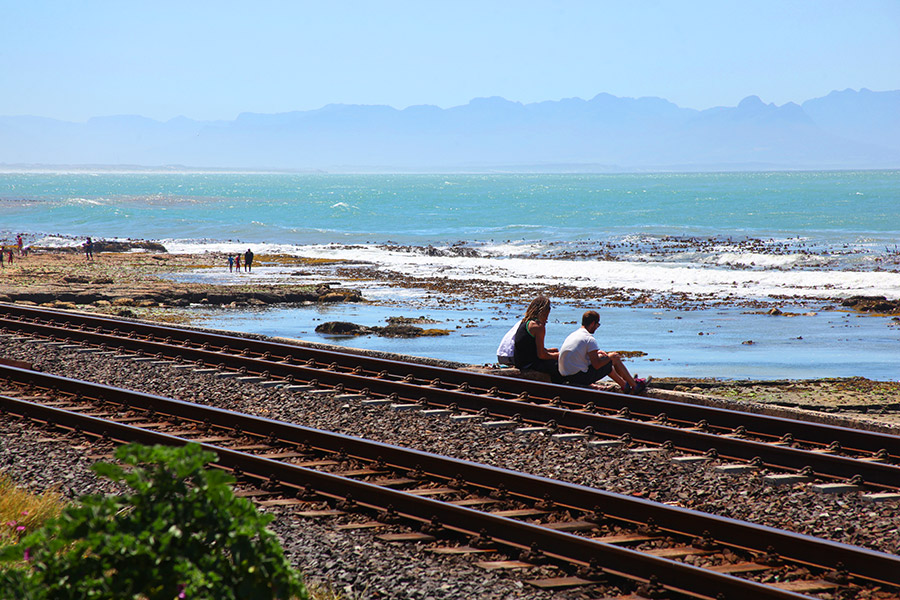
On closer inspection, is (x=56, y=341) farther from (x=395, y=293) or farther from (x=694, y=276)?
(x=694, y=276)

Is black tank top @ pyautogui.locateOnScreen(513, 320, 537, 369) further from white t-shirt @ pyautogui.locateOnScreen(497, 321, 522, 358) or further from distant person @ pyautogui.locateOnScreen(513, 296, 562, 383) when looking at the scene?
white t-shirt @ pyautogui.locateOnScreen(497, 321, 522, 358)

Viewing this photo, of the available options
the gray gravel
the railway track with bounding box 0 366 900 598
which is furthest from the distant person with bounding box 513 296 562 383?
the railway track with bounding box 0 366 900 598

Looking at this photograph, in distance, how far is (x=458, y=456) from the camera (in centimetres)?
888

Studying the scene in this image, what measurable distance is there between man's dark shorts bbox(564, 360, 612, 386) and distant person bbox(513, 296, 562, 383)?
1.33 feet

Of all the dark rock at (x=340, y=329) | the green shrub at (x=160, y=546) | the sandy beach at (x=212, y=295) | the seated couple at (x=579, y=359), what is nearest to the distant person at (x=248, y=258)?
the sandy beach at (x=212, y=295)

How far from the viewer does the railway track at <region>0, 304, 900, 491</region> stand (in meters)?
8.50

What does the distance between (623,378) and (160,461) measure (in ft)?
29.0

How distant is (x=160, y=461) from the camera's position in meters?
3.07

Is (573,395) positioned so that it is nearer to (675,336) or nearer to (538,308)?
(538,308)

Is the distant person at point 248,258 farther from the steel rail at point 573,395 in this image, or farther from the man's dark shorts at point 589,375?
the man's dark shorts at point 589,375

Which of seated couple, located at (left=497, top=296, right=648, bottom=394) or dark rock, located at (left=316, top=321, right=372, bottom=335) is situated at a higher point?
seated couple, located at (left=497, top=296, right=648, bottom=394)

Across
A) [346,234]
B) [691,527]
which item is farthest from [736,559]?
[346,234]

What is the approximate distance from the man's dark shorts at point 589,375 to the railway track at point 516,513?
12.8 ft

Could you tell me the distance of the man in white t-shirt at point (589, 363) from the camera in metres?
11.3
